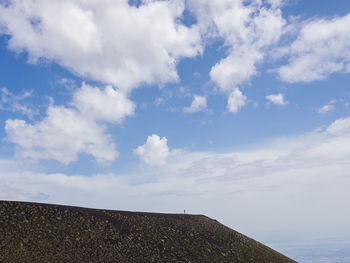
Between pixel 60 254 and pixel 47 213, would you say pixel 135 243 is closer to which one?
pixel 60 254

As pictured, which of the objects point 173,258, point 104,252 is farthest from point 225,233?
point 104,252

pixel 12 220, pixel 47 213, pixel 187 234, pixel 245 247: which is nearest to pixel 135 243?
pixel 187 234

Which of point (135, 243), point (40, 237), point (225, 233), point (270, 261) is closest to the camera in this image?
point (40, 237)

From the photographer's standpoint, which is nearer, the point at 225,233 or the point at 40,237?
the point at 40,237

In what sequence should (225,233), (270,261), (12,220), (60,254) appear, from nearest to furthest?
(60,254), (12,220), (270,261), (225,233)

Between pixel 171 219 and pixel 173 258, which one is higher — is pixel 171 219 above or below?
above

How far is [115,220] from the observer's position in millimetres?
41531

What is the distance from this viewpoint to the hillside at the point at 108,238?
99.1 feet

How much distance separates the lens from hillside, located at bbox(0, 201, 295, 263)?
30.2 metres

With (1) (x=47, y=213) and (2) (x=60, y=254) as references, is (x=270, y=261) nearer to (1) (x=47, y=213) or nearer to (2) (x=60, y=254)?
(2) (x=60, y=254)

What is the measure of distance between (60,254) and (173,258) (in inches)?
514

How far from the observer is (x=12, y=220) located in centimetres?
3391

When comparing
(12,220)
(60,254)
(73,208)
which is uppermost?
(73,208)

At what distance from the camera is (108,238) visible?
35.6 m
